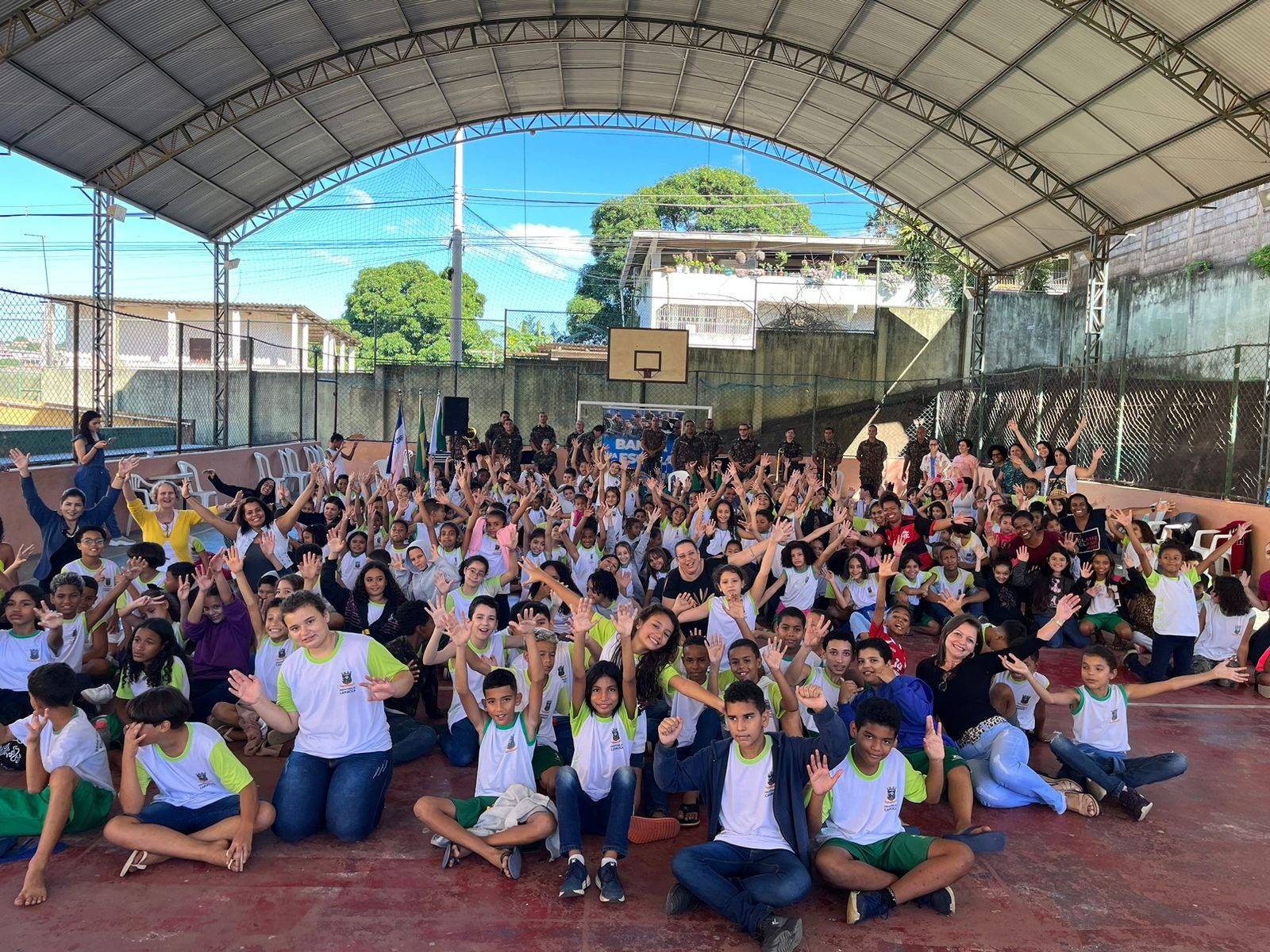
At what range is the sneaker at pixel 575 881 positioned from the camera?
415cm

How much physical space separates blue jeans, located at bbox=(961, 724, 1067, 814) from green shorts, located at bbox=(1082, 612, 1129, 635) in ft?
14.1

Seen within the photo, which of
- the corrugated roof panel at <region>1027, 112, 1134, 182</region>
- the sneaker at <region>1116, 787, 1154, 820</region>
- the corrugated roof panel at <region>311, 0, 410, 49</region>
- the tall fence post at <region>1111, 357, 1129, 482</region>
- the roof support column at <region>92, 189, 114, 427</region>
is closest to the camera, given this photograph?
the sneaker at <region>1116, 787, 1154, 820</region>

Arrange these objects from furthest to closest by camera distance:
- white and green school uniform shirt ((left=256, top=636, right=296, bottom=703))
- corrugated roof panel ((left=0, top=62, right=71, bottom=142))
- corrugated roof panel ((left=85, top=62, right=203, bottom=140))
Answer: corrugated roof panel ((left=85, top=62, right=203, bottom=140)) < corrugated roof panel ((left=0, top=62, right=71, bottom=142)) < white and green school uniform shirt ((left=256, top=636, right=296, bottom=703))

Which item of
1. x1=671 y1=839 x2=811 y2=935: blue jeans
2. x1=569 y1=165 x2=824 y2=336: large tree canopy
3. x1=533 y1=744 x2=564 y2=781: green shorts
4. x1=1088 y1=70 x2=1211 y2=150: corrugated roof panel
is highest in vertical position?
x1=569 y1=165 x2=824 y2=336: large tree canopy

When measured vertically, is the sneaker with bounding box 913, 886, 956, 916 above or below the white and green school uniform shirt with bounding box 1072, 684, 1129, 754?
below

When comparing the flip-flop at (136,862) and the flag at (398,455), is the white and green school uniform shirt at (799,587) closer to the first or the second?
the flip-flop at (136,862)

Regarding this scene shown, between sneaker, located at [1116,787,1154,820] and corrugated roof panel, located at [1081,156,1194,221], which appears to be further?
corrugated roof panel, located at [1081,156,1194,221]

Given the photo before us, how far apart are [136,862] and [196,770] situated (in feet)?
1.50

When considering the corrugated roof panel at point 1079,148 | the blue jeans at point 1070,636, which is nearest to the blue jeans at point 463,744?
the blue jeans at point 1070,636

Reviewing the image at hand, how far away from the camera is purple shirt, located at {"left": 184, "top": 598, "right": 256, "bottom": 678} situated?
243 inches

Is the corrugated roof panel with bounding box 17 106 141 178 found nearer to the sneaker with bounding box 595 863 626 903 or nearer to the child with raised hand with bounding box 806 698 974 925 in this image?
the sneaker with bounding box 595 863 626 903

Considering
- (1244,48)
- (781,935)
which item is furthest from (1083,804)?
(1244,48)

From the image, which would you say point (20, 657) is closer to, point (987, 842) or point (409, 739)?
point (409, 739)

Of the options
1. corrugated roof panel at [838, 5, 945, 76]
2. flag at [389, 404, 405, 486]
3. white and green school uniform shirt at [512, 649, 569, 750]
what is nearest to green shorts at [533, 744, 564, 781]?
white and green school uniform shirt at [512, 649, 569, 750]
